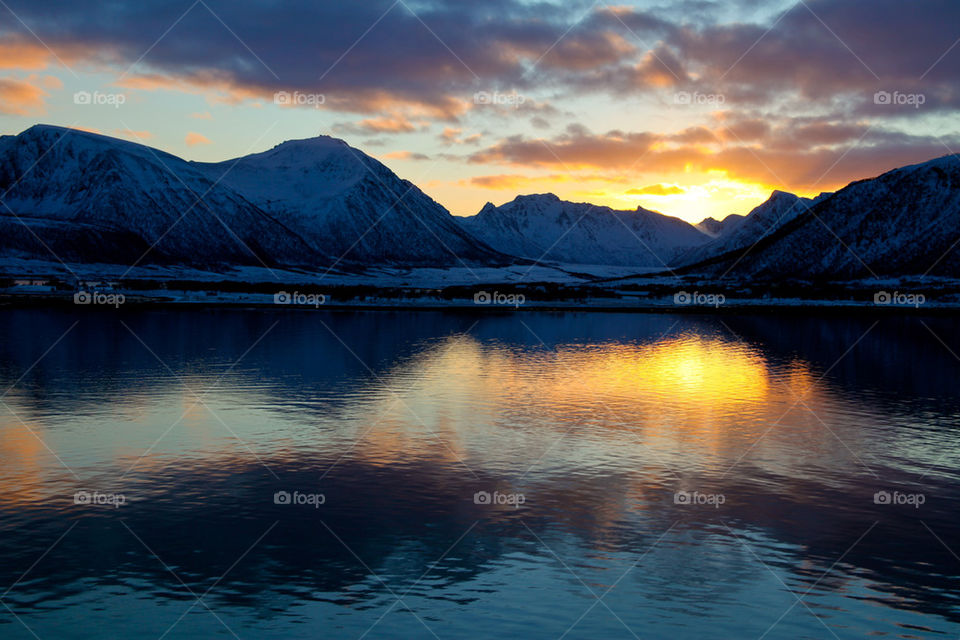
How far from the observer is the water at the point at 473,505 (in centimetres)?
1783

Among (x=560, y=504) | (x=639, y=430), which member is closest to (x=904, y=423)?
(x=639, y=430)

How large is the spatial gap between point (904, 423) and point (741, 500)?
53.7 feet

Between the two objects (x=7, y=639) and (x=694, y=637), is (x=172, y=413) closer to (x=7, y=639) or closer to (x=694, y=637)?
(x=7, y=639)

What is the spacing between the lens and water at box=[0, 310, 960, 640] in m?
17.8

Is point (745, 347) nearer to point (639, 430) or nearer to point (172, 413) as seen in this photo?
point (639, 430)

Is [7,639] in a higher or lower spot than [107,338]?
lower

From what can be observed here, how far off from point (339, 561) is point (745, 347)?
62355 mm

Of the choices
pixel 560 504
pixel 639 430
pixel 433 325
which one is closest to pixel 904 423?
pixel 639 430

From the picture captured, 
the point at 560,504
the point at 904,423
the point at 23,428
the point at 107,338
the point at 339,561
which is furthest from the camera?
the point at 107,338

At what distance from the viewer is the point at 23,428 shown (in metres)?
34.5

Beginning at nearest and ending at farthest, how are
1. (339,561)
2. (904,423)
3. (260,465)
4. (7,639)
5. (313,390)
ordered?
(7,639)
(339,561)
(260,465)
(904,423)
(313,390)

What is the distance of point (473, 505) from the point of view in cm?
2488

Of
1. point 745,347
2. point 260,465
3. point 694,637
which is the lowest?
point 694,637

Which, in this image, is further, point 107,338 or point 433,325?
point 433,325
